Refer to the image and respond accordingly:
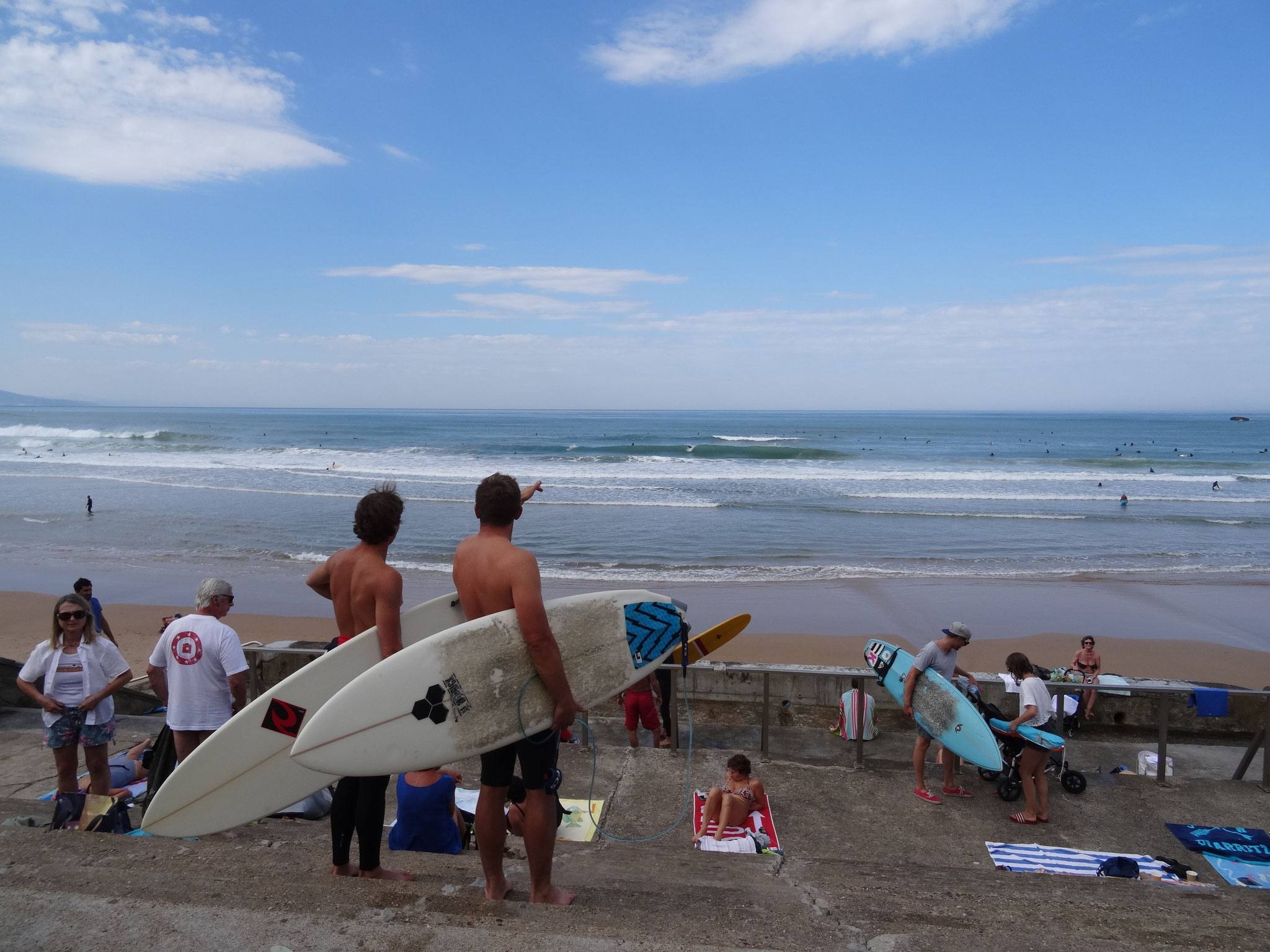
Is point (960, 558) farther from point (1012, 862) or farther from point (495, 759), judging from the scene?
point (495, 759)

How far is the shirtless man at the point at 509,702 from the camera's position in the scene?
8.60 ft

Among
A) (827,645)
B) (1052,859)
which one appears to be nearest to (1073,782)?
(1052,859)

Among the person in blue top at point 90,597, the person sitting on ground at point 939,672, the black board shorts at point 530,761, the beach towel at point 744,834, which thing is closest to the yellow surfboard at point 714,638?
the beach towel at point 744,834

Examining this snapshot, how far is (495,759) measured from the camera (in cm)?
281

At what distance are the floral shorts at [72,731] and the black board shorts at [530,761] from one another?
2.61 m

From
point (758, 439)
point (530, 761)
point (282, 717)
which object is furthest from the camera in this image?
point (758, 439)

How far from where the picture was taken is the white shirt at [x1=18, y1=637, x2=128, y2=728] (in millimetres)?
4012

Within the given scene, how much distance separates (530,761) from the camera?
281 cm

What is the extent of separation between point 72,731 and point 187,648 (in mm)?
954

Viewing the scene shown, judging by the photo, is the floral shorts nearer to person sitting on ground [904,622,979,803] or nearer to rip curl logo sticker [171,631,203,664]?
rip curl logo sticker [171,631,203,664]

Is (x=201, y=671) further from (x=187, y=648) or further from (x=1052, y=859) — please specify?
(x=1052, y=859)

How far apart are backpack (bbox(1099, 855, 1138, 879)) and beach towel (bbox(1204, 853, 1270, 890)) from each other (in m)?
0.45

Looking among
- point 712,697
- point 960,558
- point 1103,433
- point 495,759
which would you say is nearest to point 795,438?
point 1103,433

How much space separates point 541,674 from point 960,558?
17232mm
